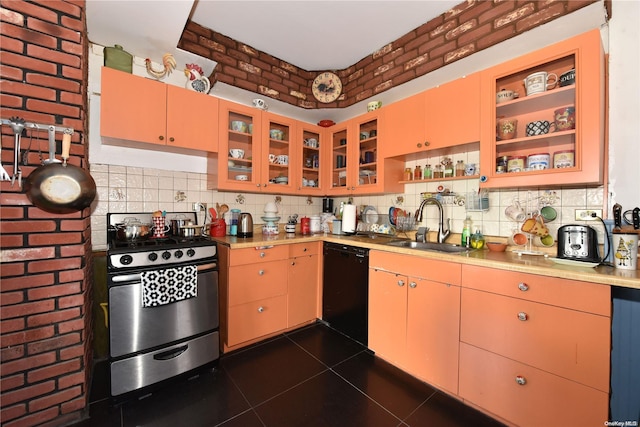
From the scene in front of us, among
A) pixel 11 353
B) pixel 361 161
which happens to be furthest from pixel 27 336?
pixel 361 161

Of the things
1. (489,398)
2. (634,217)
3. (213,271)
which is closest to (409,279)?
(489,398)

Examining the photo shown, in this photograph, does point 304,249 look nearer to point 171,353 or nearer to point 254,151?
point 254,151

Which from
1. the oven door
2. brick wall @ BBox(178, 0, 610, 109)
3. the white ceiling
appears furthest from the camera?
the white ceiling

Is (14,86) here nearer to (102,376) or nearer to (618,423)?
(102,376)

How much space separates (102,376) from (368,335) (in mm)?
1958

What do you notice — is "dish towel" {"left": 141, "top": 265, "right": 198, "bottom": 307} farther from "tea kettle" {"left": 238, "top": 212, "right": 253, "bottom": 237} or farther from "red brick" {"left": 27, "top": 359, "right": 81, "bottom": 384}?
"tea kettle" {"left": 238, "top": 212, "right": 253, "bottom": 237}

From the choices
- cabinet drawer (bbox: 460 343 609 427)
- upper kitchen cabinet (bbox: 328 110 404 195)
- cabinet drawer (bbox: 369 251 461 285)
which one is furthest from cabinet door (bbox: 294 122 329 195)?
cabinet drawer (bbox: 460 343 609 427)

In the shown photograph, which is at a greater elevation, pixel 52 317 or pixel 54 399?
pixel 52 317

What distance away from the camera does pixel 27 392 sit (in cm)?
123

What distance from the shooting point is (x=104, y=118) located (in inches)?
68.9

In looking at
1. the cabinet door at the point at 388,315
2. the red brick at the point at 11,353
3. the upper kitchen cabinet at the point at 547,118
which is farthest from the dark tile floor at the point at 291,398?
the upper kitchen cabinet at the point at 547,118

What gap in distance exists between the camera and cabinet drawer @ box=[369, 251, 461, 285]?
60.3 inches

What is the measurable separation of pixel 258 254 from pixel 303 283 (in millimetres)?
578

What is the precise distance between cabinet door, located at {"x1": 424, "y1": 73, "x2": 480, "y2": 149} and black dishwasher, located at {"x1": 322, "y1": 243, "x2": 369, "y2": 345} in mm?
1077
